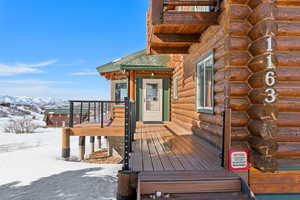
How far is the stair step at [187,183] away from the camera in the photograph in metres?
2.58

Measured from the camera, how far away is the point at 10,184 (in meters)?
5.98

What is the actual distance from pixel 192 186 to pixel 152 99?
310 inches

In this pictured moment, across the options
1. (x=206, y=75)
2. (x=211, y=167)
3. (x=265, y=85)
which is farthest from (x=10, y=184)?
(x=265, y=85)

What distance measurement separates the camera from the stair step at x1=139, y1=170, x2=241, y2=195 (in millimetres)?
2582

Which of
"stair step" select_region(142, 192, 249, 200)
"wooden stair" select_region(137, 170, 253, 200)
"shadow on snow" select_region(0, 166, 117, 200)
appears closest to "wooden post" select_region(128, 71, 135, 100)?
"shadow on snow" select_region(0, 166, 117, 200)

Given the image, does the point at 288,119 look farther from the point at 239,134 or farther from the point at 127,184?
the point at 127,184

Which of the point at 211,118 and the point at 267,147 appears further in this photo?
the point at 211,118

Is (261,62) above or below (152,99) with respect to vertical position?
above

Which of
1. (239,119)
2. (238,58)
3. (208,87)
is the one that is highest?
(238,58)

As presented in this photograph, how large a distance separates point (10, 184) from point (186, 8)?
8.27 m

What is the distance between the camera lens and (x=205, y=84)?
17.2 feet

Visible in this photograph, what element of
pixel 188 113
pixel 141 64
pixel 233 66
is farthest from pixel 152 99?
pixel 233 66

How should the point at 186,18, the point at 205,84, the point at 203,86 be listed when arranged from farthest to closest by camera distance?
the point at 203,86
the point at 205,84
the point at 186,18

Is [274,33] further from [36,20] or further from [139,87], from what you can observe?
[36,20]
